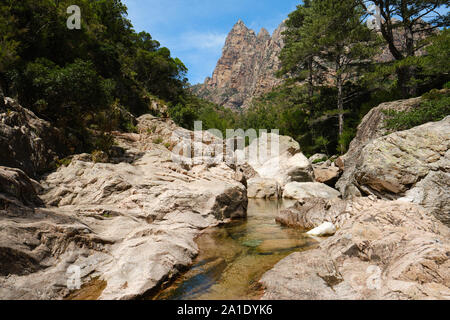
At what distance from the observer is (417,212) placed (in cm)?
498

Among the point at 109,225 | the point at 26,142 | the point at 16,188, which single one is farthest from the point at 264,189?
the point at 16,188

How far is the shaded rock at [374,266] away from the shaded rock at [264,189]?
394 inches

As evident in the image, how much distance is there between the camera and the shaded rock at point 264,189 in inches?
587

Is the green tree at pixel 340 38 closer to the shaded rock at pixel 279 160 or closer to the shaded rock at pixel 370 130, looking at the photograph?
the shaded rock at pixel 370 130

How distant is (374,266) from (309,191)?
10014 millimetres

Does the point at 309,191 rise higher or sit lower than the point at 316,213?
higher

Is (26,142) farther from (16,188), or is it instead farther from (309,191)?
(309,191)

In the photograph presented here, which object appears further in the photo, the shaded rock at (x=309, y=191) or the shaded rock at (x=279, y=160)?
the shaded rock at (x=279, y=160)

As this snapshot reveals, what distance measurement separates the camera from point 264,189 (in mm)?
15078

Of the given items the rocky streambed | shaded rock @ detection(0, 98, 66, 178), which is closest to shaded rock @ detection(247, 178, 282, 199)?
the rocky streambed

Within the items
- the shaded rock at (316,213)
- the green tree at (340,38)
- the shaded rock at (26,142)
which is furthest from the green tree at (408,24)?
the shaded rock at (26,142)

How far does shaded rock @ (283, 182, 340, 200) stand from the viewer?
12.4 m

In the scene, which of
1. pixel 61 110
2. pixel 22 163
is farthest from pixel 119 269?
pixel 61 110

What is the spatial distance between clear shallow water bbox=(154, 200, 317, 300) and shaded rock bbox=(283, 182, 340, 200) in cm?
541
